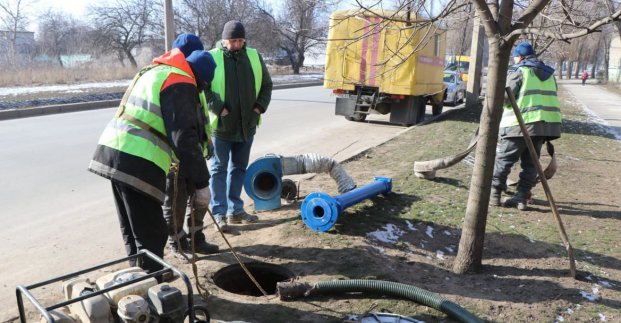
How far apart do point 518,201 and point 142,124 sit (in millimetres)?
4481

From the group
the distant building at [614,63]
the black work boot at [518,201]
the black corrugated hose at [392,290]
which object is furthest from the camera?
the distant building at [614,63]

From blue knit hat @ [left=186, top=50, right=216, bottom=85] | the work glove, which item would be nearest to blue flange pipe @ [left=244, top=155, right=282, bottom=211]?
the work glove

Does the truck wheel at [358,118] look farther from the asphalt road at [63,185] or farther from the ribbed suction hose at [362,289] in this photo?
the ribbed suction hose at [362,289]

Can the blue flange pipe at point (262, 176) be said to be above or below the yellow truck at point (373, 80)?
below

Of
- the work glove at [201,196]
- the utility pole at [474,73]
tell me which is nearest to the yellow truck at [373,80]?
the utility pole at [474,73]

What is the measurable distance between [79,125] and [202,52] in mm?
9296

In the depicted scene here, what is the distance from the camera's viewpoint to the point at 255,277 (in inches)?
166

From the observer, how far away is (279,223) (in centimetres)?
511

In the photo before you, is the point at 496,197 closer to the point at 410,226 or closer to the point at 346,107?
the point at 410,226

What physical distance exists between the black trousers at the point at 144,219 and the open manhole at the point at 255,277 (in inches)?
36.5

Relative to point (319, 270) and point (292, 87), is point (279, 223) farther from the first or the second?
point (292, 87)

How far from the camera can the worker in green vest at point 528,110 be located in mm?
5684

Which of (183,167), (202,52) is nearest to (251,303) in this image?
(183,167)

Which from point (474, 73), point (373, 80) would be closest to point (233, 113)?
point (373, 80)
